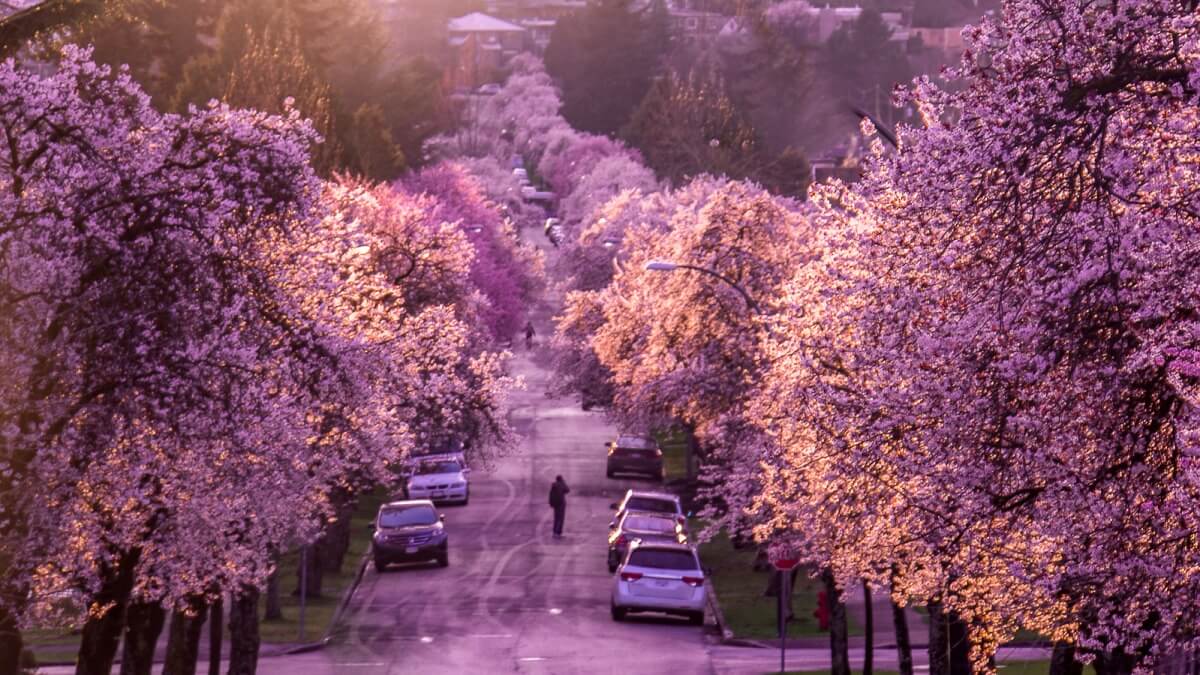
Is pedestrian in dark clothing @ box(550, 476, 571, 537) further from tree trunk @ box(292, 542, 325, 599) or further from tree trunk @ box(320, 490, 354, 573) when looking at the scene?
tree trunk @ box(292, 542, 325, 599)

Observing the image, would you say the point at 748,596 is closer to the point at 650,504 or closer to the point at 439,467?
the point at 650,504

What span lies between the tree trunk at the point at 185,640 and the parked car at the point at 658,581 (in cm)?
1281

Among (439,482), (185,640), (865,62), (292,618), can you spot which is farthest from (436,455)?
(865,62)

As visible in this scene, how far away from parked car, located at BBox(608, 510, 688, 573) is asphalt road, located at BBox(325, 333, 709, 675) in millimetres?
1005

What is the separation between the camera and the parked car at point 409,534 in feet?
167

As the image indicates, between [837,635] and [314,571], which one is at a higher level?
[837,635]

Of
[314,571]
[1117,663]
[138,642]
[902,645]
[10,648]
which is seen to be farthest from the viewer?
[314,571]

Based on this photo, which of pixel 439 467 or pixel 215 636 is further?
Result: pixel 439 467

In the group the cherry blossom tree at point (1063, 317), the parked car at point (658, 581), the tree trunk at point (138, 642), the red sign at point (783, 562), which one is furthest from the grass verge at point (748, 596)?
the cherry blossom tree at point (1063, 317)

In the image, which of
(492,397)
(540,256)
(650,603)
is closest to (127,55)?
(492,397)

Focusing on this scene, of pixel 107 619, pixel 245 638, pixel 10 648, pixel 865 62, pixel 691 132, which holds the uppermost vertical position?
pixel 10 648

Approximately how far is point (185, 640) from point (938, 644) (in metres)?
11.0

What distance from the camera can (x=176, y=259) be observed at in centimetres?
2014

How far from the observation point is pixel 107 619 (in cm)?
2500
